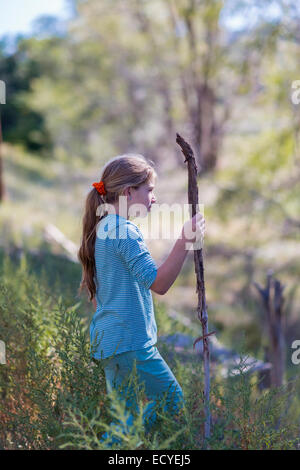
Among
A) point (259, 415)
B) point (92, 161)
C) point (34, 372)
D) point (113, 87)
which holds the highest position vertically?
point (113, 87)

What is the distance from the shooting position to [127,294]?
2.48m

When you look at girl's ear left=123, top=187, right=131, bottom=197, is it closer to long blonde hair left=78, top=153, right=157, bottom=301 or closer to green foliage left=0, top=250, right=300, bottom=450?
long blonde hair left=78, top=153, right=157, bottom=301

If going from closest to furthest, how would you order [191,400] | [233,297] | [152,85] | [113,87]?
[191,400], [233,297], [152,85], [113,87]

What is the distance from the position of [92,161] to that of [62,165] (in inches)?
188

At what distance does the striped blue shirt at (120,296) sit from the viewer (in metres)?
2.44

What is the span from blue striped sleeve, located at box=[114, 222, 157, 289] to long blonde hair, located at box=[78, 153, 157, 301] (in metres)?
0.23

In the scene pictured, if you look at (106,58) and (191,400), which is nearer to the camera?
(191,400)

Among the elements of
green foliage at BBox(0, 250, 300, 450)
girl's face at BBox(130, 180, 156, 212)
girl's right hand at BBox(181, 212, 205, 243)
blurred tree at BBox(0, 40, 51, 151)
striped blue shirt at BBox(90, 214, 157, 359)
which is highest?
blurred tree at BBox(0, 40, 51, 151)

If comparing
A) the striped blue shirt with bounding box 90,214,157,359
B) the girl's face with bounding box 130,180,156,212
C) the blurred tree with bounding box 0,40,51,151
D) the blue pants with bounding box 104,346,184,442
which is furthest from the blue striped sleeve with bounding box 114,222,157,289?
the blurred tree with bounding box 0,40,51,151

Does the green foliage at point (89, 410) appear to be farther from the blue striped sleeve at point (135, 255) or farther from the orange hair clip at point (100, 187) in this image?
the orange hair clip at point (100, 187)

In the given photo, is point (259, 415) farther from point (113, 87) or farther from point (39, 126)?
point (39, 126)

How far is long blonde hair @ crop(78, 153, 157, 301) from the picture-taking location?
2607mm

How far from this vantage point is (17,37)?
3897cm

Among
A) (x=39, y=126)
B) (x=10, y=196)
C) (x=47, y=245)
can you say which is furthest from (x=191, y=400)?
(x=39, y=126)
